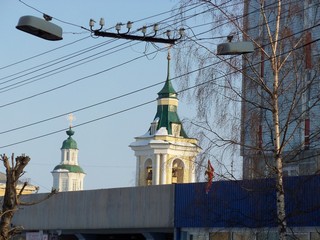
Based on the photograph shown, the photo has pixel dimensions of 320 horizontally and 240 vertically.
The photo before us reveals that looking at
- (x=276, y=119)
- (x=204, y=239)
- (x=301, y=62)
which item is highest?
(x=301, y=62)

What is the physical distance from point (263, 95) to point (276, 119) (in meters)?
1.44

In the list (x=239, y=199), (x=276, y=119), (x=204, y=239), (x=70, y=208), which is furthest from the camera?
(x=70, y=208)

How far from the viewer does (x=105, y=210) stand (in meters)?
35.7

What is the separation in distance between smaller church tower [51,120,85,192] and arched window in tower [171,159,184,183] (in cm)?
5857

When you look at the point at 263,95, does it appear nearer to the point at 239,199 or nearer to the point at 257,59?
the point at 257,59

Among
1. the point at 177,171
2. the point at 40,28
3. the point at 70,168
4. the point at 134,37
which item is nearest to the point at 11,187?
the point at 40,28

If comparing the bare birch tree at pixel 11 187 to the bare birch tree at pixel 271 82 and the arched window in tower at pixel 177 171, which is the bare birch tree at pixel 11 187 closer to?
the bare birch tree at pixel 271 82

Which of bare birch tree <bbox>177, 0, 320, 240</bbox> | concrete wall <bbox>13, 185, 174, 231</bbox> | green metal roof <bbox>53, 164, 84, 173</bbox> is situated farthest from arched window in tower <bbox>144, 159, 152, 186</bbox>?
green metal roof <bbox>53, 164, 84, 173</bbox>

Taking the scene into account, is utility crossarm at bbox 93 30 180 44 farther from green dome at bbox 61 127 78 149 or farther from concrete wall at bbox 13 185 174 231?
green dome at bbox 61 127 78 149

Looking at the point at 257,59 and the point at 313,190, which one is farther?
the point at 313,190

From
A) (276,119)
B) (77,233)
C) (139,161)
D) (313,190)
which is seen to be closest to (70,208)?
(77,233)

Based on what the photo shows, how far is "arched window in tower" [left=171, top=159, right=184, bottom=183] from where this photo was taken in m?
53.8

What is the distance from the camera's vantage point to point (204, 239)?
30703mm

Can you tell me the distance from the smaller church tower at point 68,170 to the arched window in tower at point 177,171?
192 feet
